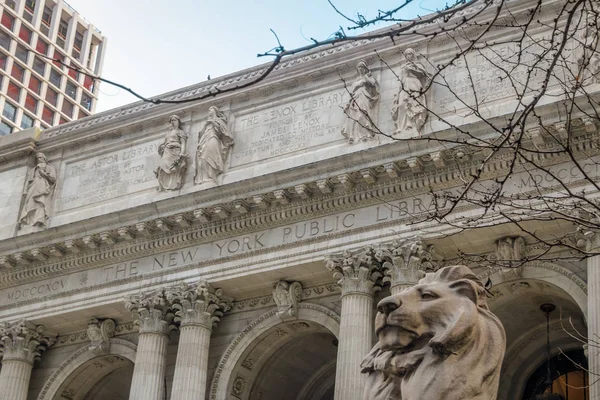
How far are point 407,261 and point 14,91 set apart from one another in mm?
56075

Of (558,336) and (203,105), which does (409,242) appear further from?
(203,105)

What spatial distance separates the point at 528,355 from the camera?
31.1m

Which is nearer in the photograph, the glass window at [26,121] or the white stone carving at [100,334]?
the white stone carving at [100,334]

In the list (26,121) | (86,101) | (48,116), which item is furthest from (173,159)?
(86,101)

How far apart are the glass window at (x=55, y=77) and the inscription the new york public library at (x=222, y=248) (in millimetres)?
50315

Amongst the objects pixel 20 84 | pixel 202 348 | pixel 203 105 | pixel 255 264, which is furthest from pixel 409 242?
pixel 20 84

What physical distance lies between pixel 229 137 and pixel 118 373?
7.98 metres

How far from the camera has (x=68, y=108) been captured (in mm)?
85312

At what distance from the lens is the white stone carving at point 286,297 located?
3111 cm

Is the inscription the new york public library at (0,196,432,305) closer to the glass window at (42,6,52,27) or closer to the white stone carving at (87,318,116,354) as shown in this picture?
the white stone carving at (87,318,116,354)

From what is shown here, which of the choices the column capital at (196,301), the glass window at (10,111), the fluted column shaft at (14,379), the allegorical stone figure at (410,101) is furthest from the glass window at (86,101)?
the allegorical stone figure at (410,101)

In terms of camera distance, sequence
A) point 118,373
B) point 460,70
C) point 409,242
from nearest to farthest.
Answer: point 409,242
point 460,70
point 118,373

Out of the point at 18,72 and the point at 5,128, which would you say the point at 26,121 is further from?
the point at 18,72

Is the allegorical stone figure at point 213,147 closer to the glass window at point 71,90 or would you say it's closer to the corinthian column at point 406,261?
the corinthian column at point 406,261
